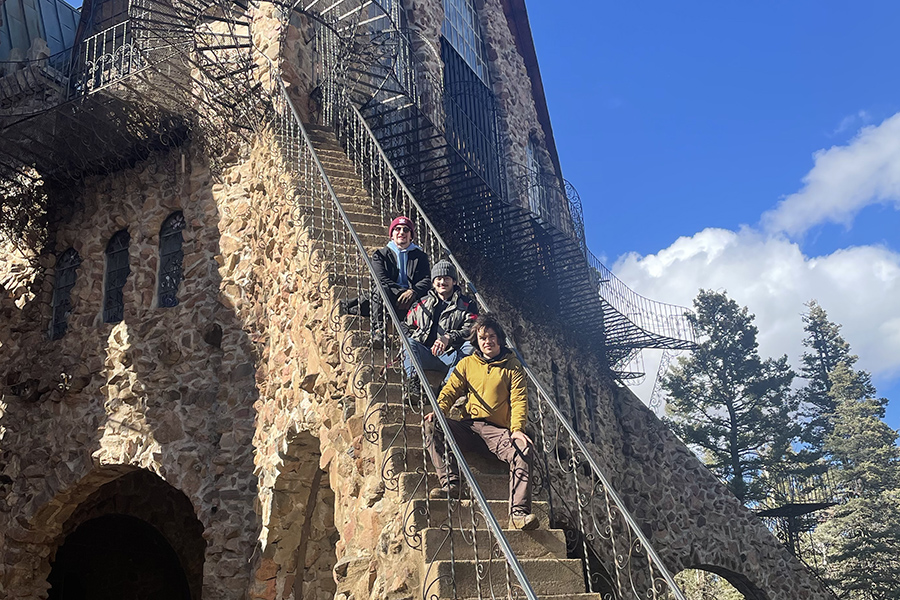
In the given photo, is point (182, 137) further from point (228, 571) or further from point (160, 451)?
point (228, 571)

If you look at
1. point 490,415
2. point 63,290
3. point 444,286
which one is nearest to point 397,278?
point 444,286

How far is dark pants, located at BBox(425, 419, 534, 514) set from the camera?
229 inches

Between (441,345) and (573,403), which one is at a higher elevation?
(573,403)

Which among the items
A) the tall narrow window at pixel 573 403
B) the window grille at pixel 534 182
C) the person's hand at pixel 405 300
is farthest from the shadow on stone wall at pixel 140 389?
the window grille at pixel 534 182

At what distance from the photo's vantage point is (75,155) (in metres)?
11.7

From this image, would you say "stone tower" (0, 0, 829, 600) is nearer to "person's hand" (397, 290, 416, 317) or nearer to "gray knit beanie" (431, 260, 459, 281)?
"person's hand" (397, 290, 416, 317)

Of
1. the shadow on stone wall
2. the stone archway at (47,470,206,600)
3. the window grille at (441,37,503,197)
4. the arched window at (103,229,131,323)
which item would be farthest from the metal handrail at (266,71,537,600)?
the stone archway at (47,470,206,600)

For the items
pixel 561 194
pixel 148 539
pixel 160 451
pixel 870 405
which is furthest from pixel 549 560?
pixel 870 405

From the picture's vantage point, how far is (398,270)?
7.74 meters

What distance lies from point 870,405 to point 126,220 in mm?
24335

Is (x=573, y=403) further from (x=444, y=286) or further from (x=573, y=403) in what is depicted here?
(x=444, y=286)

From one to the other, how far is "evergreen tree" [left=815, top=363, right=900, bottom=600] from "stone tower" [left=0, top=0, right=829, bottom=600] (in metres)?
7.74

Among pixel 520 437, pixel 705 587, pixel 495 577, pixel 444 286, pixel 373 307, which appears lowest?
pixel 705 587

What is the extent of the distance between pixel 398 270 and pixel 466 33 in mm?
11214
